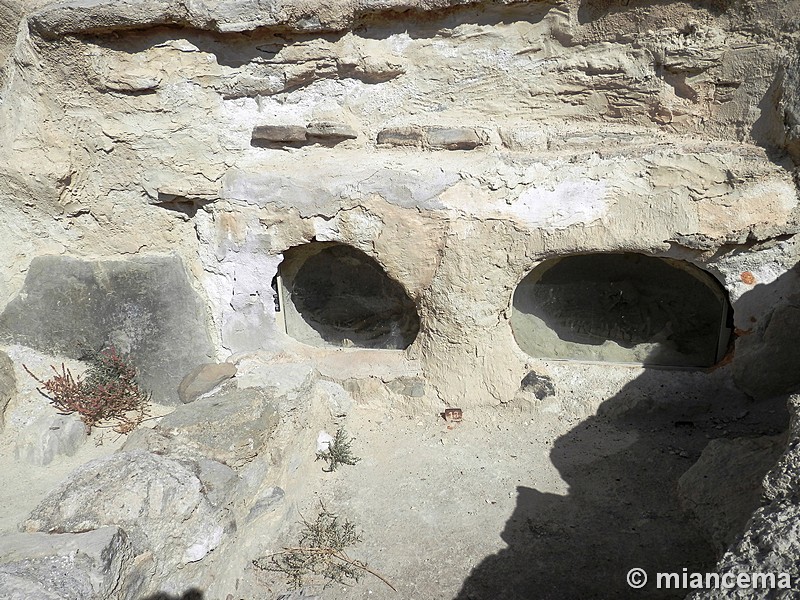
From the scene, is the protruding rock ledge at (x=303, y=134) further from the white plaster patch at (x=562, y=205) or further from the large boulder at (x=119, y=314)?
the white plaster patch at (x=562, y=205)

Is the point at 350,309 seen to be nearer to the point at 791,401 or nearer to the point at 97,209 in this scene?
the point at 97,209

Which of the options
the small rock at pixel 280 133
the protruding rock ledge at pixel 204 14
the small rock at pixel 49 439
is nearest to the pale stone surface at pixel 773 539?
the protruding rock ledge at pixel 204 14

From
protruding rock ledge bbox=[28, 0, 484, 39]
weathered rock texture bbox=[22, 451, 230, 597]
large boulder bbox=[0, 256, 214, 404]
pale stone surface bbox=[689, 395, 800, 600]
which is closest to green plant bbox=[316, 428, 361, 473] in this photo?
weathered rock texture bbox=[22, 451, 230, 597]

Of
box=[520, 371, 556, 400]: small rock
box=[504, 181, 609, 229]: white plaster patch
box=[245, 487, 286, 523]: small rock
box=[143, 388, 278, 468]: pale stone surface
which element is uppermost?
box=[504, 181, 609, 229]: white plaster patch

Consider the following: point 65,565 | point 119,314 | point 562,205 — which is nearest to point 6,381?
point 119,314

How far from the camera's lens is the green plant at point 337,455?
14.1ft

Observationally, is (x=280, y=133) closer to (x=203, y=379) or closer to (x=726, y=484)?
(x=203, y=379)

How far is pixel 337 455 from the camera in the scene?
169 inches

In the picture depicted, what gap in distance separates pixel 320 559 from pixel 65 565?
141cm

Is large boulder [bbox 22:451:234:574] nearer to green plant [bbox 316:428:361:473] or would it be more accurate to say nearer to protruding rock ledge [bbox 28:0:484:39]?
green plant [bbox 316:428:361:473]

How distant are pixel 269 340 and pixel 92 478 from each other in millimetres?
2050

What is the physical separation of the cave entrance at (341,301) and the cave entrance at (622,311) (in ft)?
3.19

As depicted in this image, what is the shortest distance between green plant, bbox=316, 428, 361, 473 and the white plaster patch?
6.71 ft

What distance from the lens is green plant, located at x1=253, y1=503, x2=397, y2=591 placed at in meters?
3.40
